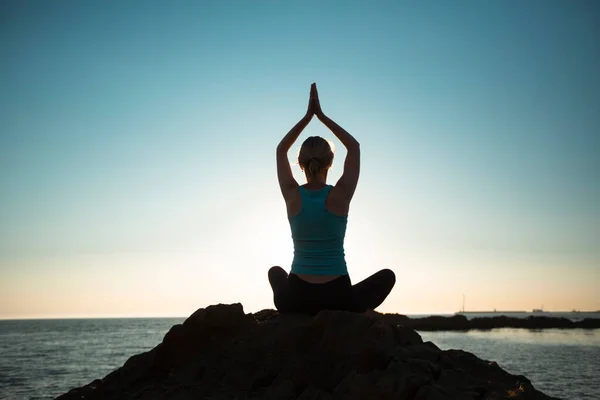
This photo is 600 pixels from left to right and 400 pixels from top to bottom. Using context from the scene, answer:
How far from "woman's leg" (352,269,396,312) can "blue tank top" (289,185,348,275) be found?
224 mm

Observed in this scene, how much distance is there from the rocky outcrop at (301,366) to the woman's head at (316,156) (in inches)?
52.4

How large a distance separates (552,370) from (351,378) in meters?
24.4

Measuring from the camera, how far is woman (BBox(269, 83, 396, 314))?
181 inches

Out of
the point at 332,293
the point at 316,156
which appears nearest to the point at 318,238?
the point at 332,293

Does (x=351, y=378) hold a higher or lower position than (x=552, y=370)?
higher

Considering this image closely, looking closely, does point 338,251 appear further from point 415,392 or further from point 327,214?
point 415,392

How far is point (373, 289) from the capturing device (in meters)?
4.75

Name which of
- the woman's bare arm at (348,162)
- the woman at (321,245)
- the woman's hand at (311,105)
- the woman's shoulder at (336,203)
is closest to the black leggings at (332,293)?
the woman at (321,245)

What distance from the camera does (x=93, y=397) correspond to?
14.4ft

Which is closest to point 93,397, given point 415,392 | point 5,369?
point 415,392

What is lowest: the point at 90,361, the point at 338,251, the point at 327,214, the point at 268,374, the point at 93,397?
the point at 90,361

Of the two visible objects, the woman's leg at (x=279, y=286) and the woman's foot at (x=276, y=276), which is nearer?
the woman's leg at (x=279, y=286)

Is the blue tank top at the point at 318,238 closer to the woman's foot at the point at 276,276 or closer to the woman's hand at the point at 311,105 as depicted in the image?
the woman's foot at the point at 276,276

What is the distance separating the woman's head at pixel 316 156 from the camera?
4.77m
